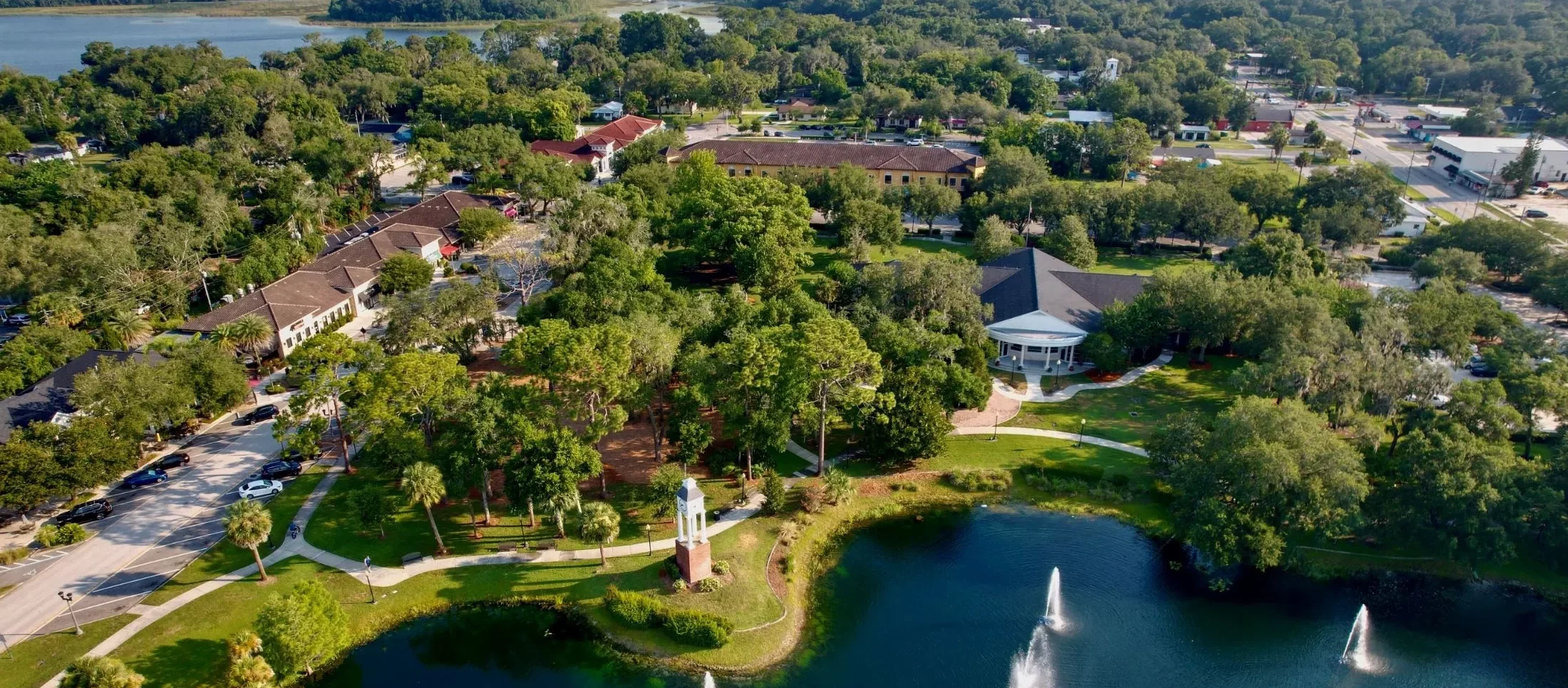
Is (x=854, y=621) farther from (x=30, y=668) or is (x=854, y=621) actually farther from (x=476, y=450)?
(x=30, y=668)

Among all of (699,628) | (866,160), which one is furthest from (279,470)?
(866,160)

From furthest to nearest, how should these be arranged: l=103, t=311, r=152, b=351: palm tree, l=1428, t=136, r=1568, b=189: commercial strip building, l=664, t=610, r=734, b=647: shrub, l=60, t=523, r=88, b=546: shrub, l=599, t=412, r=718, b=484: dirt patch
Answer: l=1428, t=136, r=1568, b=189: commercial strip building
l=103, t=311, r=152, b=351: palm tree
l=599, t=412, r=718, b=484: dirt patch
l=60, t=523, r=88, b=546: shrub
l=664, t=610, r=734, b=647: shrub

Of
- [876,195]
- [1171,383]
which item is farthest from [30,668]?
[876,195]

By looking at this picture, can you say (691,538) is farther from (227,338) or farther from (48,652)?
(227,338)

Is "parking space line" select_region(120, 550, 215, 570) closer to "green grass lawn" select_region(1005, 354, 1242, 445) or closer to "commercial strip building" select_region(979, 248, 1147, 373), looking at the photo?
"green grass lawn" select_region(1005, 354, 1242, 445)

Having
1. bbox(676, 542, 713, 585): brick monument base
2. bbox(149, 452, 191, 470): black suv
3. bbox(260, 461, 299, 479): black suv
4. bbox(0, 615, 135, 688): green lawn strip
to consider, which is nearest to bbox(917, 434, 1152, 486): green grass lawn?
bbox(676, 542, 713, 585): brick monument base

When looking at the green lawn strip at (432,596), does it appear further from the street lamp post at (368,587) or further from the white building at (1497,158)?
the white building at (1497,158)
